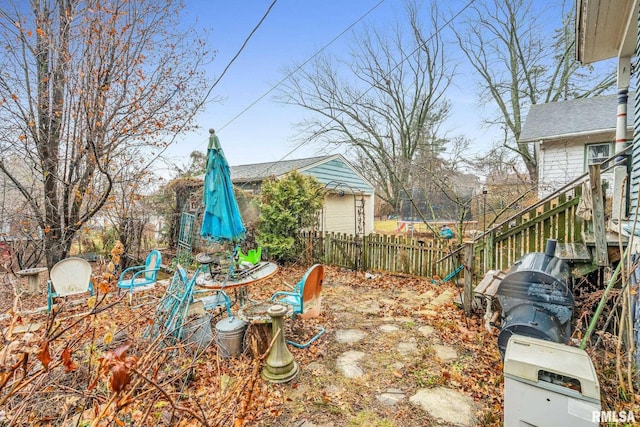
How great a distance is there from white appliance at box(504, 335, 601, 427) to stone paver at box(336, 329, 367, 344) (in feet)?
6.92

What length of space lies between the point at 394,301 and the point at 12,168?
7.89m

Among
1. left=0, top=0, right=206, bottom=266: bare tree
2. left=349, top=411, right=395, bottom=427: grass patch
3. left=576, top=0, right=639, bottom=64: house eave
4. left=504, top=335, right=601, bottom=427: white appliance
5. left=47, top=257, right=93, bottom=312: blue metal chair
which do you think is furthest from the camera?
left=0, top=0, right=206, bottom=266: bare tree

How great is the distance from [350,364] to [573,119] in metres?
12.6

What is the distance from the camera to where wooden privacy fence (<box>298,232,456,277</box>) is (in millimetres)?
6492

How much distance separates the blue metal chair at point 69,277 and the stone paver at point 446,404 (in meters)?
5.30

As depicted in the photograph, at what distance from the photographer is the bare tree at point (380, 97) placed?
57.3 feet

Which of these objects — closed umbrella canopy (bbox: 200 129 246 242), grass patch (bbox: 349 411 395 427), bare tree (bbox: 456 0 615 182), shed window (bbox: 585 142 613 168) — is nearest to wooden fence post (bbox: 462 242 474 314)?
grass patch (bbox: 349 411 395 427)

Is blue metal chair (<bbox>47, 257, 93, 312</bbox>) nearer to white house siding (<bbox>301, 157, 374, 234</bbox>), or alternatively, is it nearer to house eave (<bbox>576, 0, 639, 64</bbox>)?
white house siding (<bbox>301, 157, 374, 234</bbox>)

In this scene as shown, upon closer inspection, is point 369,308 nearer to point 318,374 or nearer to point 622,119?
point 318,374

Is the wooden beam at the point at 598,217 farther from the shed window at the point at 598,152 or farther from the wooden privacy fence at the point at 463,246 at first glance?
the shed window at the point at 598,152

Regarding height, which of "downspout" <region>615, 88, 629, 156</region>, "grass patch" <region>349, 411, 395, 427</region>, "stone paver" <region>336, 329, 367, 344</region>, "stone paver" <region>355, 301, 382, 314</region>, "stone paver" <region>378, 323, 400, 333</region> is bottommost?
"grass patch" <region>349, 411, 395, 427</region>

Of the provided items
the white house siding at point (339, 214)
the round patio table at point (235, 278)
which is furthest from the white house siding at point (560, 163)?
the round patio table at point (235, 278)

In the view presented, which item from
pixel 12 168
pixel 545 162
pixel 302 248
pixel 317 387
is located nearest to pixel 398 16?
pixel 545 162

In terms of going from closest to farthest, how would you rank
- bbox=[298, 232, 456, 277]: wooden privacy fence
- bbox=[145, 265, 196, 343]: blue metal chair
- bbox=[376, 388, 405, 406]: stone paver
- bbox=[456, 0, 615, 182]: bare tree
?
bbox=[376, 388, 405, 406]: stone paver → bbox=[145, 265, 196, 343]: blue metal chair → bbox=[298, 232, 456, 277]: wooden privacy fence → bbox=[456, 0, 615, 182]: bare tree
